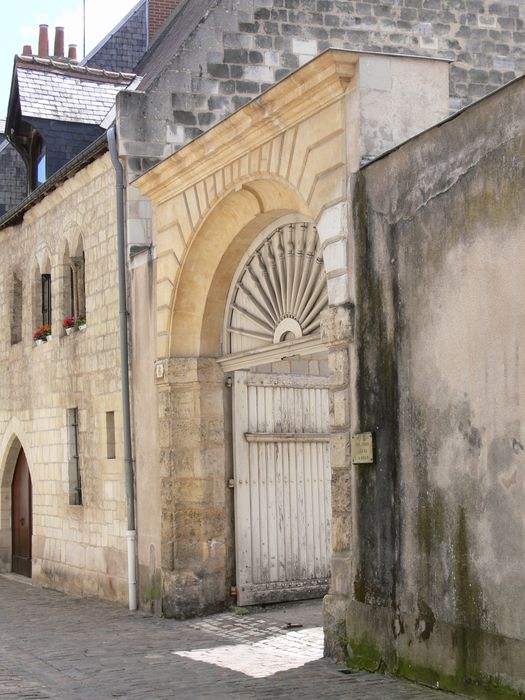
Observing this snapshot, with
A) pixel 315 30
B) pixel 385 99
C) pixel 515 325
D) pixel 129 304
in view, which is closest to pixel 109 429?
pixel 129 304

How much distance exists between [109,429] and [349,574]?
19.1ft

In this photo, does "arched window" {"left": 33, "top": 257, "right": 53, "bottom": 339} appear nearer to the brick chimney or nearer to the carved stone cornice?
the brick chimney

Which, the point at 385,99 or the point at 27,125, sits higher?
the point at 27,125

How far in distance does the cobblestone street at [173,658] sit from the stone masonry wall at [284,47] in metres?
4.89

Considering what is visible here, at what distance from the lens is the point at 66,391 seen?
49.4ft

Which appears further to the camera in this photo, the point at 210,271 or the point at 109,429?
the point at 109,429

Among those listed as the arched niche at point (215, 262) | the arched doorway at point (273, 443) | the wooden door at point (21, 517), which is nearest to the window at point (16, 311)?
the wooden door at point (21, 517)

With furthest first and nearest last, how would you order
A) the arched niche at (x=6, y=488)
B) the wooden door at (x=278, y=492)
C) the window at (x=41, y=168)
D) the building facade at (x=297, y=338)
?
the arched niche at (x=6, y=488), the window at (x=41, y=168), the wooden door at (x=278, y=492), the building facade at (x=297, y=338)

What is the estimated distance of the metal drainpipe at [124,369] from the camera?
12.4 m

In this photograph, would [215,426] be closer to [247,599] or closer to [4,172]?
[247,599]

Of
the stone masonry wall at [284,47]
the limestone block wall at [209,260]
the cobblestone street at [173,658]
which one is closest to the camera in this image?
the cobblestone street at [173,658]

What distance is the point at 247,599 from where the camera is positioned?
1148cm

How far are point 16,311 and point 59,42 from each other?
6.52 meters

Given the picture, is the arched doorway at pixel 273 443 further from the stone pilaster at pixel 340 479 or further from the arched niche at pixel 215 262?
the stone pilaster at pixel 340 479
